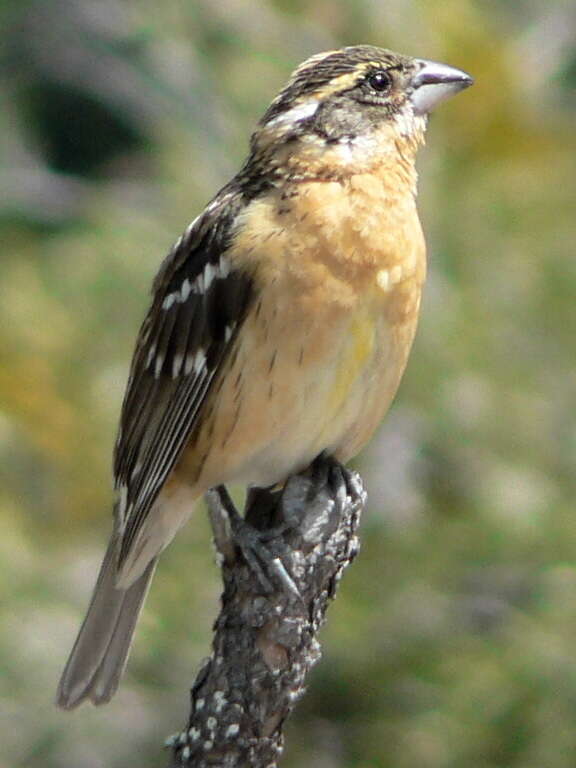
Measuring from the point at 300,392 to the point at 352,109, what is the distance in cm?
89

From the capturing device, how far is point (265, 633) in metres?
3.78

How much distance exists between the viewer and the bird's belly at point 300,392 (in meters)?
4.38

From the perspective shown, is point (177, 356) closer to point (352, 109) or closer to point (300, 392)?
point (300, 392)

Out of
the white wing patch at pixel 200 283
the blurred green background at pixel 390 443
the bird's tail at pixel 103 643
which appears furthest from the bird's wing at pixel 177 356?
the blurred green background at pixel 390 443

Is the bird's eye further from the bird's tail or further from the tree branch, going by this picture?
the bird's tail

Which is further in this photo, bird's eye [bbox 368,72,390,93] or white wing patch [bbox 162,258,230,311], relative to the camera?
bird's eye [bbox 368,72,390,93]

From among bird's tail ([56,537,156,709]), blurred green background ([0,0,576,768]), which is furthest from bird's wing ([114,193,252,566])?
blurred green background ([0,0,576,768])

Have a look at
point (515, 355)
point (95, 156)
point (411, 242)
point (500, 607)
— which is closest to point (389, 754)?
point (500, 607)

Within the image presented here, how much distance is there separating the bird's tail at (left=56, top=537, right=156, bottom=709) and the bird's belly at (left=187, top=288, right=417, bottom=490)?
16.3 inches

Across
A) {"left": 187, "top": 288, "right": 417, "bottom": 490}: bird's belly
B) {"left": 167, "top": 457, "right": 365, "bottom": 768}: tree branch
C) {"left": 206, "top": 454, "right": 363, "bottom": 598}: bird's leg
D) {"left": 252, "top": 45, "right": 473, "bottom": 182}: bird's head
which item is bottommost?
{"left": 167, "top": 457, "right": 365, "bottom": 768}: tree branch

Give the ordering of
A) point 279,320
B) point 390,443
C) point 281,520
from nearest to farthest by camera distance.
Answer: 1. point 281,520
2. point 279,320
3. point 390,443

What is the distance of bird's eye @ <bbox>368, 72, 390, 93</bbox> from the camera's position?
4875 millimetres

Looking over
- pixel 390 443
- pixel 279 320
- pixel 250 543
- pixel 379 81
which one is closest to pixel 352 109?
pixel 379 81

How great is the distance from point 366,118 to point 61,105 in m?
6.92
